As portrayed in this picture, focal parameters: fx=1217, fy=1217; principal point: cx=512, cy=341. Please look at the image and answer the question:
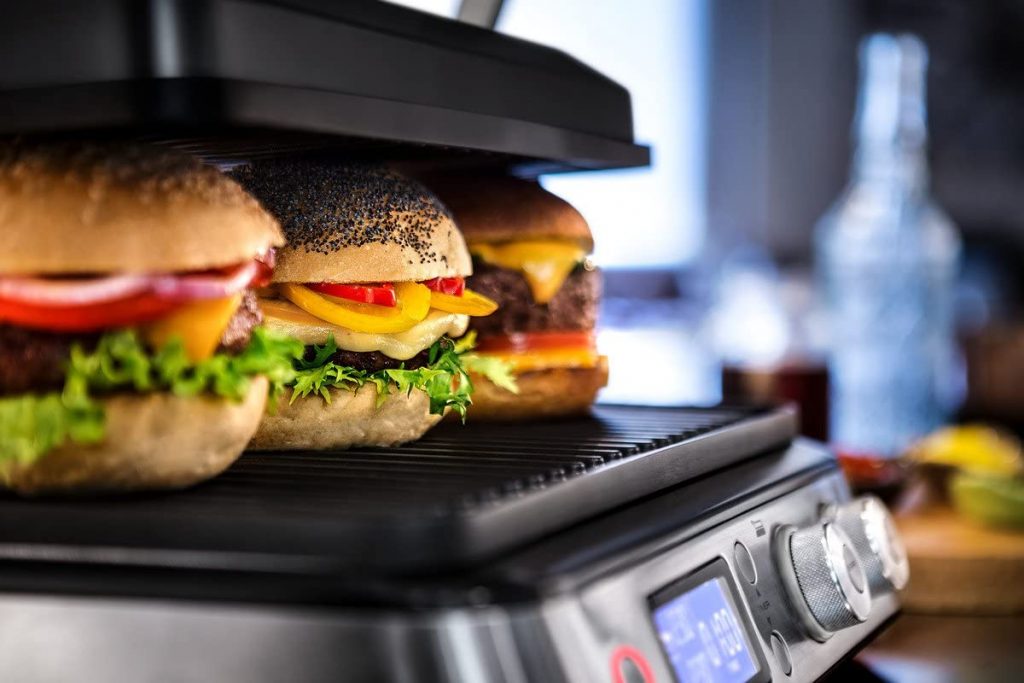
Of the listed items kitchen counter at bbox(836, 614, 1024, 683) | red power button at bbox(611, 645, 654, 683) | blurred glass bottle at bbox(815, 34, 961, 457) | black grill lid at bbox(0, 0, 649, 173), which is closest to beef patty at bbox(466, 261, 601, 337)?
black grill lid at bbox(0, 0, 649, 173)

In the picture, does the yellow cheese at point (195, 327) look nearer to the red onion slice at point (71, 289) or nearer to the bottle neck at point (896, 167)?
the red onion slice at point (71, 289)

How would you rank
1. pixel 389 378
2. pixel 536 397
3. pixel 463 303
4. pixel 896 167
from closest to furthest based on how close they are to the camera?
pixel 389 378
pixel 463 303
pixel 536 397
pixel 896 167

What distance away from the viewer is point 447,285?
1.64 m

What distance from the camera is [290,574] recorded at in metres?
0.86

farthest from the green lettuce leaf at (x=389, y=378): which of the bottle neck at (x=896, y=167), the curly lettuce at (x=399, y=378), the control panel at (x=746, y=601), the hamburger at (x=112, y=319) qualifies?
the bottle neck at (x=896, y=167)

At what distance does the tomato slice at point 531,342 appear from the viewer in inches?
74.1

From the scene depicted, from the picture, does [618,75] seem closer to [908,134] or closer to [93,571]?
[908,134]

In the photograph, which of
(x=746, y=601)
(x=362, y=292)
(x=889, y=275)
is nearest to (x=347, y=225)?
(x=362, y=292)

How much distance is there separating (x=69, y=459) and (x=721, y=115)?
6.37 m

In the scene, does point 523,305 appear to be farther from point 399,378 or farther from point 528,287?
point 399,378

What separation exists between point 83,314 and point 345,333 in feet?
1.54

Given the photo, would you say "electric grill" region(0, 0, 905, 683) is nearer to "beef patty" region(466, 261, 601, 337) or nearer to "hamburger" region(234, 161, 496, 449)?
"hamburger" region(234, 161, 496, 449)

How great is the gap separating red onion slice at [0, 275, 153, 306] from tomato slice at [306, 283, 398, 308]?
44cm

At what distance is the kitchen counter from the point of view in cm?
159
